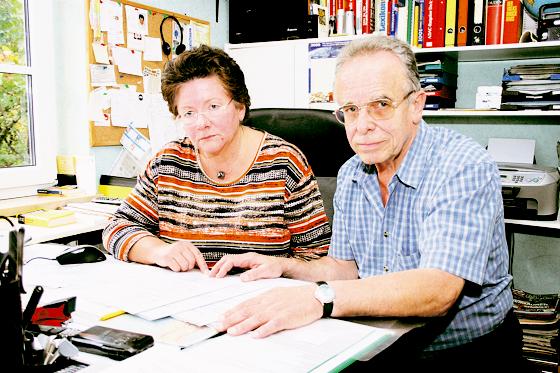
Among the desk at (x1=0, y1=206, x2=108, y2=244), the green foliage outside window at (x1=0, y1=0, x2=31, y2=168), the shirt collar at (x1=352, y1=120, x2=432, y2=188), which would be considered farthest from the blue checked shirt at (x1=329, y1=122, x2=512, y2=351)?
the green foliage outside window at (x1=0, y1=0, x2=31, y2=168)

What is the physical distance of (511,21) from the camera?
8.27 feet

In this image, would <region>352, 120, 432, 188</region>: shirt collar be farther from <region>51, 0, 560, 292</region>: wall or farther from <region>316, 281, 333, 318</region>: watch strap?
<region>51, 0, 560, 292</region>: wall

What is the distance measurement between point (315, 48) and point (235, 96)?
1.55m

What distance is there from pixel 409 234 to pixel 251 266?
1.22 ft

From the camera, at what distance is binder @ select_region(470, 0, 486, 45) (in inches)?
101

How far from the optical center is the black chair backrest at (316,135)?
1.66 metres

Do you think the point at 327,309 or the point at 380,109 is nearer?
the point at 327,309

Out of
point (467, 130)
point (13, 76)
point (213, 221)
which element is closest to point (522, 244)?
point (467, 130)

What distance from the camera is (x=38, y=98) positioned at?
2.45 m

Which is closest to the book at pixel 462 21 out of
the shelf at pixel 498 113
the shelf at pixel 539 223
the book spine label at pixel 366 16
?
the shelf at pixel 498 113

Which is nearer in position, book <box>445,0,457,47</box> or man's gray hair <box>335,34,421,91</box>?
man's gray hair <box>335,34,421,91</box>

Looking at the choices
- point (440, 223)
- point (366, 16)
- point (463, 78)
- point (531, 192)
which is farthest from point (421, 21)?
point (440, 223)

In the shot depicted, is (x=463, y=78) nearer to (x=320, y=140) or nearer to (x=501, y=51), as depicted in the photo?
(x=501, y=51)

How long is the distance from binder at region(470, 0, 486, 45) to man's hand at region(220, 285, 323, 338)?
2088mm
